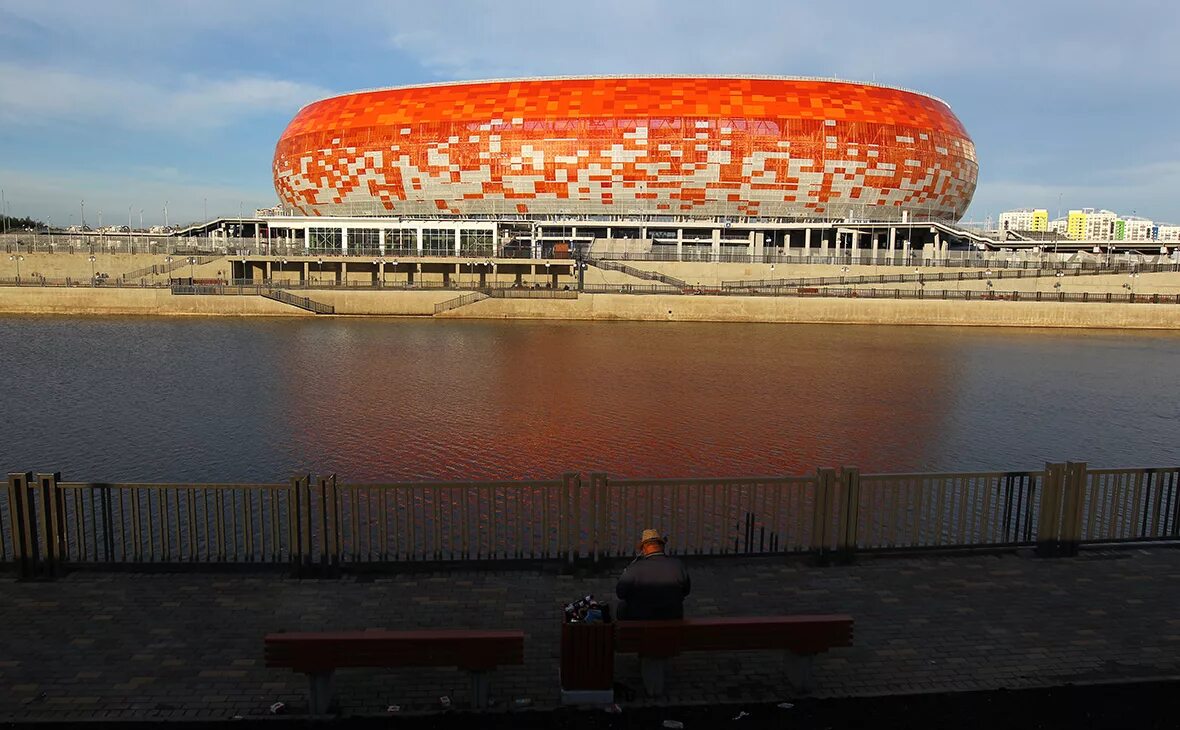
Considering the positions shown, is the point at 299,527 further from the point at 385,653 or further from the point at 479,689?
the point at 479,689

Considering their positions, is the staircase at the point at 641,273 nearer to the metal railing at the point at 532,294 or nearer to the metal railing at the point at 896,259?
the metal railing at the point at 896,259

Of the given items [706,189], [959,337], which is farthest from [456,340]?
[706,189]

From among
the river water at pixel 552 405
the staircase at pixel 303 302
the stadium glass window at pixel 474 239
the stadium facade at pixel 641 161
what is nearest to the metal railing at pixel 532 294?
the staircase at pixel 303 302

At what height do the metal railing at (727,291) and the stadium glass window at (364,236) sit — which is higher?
the stadium glass window at (364,236)

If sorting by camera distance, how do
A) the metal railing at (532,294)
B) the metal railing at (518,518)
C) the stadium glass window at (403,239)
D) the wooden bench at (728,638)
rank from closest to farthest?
the wooden bench at (728,638), the metal railing at (518,518), the metal railing at (532,294), the stadium glass window at (403,239)

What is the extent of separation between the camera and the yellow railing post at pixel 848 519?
26.6ft

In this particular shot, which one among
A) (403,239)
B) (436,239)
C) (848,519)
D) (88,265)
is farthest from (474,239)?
(848,519)

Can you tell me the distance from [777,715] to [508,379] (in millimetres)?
19895

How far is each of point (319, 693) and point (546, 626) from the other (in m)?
2.03

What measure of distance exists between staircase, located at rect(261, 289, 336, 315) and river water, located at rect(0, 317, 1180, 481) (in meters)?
8.70

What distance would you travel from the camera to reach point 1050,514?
8.48 meters

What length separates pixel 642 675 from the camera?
589 cm

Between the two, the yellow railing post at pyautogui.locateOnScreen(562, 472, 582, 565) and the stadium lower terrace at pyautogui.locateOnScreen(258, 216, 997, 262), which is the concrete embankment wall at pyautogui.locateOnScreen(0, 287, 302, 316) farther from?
the yellow railing post at pyautogui.locateOnScreen(562, 472, 582, 565)

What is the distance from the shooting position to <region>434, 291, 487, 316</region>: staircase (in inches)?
1844
